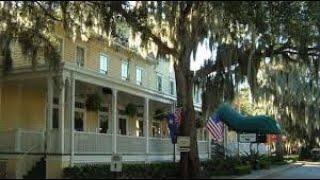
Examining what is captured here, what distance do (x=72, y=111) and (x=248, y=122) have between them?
18271mm

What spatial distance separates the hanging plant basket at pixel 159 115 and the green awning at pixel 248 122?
3.52 meters

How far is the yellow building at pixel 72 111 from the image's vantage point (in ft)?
82.3

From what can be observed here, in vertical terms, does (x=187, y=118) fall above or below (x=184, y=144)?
above

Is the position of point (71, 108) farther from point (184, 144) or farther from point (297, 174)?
point (297, 174)

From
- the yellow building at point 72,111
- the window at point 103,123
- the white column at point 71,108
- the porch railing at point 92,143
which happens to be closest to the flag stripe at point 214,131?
the yellow building at point 72,111

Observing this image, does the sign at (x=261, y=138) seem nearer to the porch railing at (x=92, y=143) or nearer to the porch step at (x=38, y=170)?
the porch railing at (x=92, y=143)

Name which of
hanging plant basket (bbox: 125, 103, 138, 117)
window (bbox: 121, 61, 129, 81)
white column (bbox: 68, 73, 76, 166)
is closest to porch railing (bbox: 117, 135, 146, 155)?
hanging plant basket (bbox: 125, 103, 138, 117)

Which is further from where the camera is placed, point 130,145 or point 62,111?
point 130,145

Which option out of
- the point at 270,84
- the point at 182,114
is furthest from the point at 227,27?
the point at 270,84

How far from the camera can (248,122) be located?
40656mm

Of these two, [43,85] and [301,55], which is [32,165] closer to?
[43,85]

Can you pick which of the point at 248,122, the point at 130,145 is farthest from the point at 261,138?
the point at 130,145

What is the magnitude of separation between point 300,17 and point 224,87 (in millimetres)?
5277

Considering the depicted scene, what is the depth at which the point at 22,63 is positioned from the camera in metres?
28.4
